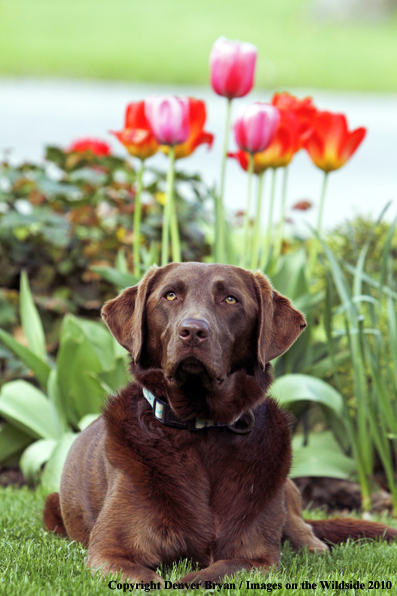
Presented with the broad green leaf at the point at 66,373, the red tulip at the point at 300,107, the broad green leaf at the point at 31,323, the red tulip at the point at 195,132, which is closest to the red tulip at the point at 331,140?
the red tulip at the point at 300,107

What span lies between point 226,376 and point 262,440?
29 centimetres

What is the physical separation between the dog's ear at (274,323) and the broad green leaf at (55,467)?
1530 mm

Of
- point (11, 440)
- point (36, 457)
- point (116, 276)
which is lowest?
point (11, 440)

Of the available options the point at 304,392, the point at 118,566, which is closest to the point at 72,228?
the point at 304,392

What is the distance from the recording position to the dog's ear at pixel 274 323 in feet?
8.46

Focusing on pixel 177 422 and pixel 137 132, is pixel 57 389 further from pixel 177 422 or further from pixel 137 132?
pixel 177 422

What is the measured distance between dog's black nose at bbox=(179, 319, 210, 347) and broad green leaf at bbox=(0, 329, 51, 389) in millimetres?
2048

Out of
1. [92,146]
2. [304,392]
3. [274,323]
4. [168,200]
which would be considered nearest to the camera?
[274,323]

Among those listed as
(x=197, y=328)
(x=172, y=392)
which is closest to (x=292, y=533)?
(x=172, y=392)

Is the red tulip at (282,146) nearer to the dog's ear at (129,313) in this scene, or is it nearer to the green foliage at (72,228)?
the green foliage at (72,228)

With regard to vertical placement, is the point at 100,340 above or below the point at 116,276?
below

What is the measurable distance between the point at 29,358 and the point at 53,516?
1.29 m

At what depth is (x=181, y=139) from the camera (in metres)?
3.79

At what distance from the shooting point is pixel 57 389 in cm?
405
